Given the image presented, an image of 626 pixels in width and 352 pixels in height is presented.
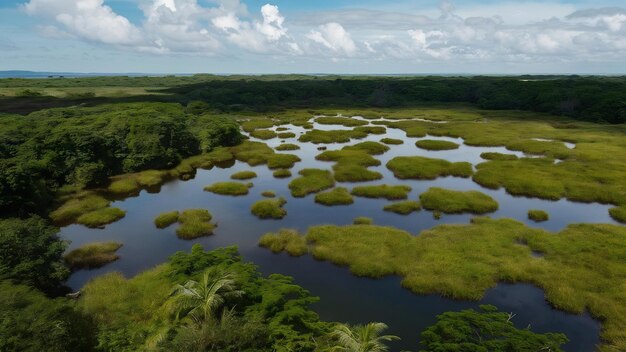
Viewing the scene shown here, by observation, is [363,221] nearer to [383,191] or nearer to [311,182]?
[383,191]

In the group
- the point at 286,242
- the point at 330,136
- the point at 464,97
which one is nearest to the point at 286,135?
the point at 330,136

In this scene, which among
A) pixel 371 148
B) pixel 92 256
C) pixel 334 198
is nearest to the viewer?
pixel 92 256

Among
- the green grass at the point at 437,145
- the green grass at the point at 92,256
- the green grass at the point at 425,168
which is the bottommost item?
the green grass at the point at 92,256

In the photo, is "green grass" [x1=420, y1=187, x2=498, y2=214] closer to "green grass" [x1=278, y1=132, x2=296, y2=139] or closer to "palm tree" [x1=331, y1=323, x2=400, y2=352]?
"palm tree" [x1=331, y1=323, x2=400, y2=352]

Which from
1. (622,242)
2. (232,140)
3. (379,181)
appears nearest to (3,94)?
(232,140)

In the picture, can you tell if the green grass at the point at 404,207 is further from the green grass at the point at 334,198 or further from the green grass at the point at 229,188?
the green grass at the point at 229,188

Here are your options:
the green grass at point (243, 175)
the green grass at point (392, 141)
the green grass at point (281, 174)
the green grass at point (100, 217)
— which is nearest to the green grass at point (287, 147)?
the green grass at point (281, 174)
